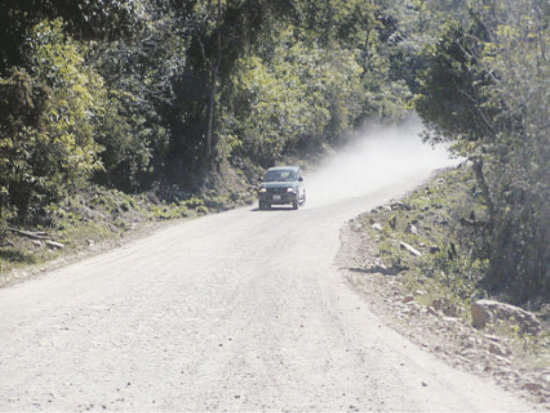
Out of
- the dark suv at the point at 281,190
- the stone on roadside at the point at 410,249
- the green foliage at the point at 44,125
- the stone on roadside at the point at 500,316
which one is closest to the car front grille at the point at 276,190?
the dark suv at the point at 281,190

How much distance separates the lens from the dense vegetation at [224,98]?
14445 millimetres

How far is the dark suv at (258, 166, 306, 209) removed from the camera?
1182 inches

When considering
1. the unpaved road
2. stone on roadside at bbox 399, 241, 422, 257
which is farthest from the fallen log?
stone on roadside at bbox 399, 241, 422, 257

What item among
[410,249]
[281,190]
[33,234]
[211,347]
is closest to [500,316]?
[211,347]

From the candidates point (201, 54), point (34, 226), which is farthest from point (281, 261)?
point (201, 54)

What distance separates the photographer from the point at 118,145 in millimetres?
25047

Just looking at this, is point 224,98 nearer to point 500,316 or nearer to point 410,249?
point 410,249

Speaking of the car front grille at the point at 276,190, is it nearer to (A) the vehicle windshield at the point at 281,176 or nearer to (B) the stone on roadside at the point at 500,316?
(A) the vehicle windshield at the point at 281,176

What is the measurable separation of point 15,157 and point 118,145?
30.6ft

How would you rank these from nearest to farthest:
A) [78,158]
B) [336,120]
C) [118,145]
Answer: [78,158], [118,145], [336,120]

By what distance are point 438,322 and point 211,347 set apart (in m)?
3.90

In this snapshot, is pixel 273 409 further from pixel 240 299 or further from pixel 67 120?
pixel 67 120

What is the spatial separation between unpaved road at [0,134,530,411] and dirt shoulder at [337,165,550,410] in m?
0.34

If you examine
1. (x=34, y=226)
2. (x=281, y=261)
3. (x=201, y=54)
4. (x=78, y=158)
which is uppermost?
(x=201, y=54)
